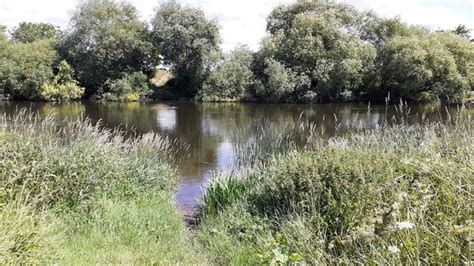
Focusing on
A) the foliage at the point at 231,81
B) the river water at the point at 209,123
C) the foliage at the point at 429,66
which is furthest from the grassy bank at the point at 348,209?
the foliage at the point at 231,81

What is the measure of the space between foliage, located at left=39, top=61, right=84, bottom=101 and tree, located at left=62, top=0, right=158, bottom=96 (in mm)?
1068

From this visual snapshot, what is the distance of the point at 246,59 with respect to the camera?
41844mm

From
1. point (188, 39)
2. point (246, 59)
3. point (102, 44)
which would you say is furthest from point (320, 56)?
point (102, 44)

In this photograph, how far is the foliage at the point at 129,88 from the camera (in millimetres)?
42594

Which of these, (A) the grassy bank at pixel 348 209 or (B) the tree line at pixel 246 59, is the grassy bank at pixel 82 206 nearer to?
(A) the grassy bank at pixel 348 209

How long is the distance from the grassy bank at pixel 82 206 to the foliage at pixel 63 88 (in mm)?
34927

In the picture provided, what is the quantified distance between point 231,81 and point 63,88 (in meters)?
14.7

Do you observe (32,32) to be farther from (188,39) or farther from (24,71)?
(188,39)

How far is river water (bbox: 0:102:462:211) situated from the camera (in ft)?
45.0

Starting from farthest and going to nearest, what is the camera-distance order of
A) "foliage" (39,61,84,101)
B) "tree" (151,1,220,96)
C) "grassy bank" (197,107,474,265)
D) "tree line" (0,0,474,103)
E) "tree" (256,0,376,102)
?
"tree" (151,1,220,96), "foliage" (39,61,84,101), "tree" (256,0,376,102), "tree line" (0,0,474,103), "grassy bank" (197,107,474,265)

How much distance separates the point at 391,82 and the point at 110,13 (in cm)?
2615

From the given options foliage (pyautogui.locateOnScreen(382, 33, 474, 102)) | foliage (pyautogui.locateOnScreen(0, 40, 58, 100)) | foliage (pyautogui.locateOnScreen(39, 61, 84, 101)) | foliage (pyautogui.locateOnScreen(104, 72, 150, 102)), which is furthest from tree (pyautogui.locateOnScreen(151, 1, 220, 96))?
foliage (pyautogui.locateOnScreen(382, 33, 474, 102))

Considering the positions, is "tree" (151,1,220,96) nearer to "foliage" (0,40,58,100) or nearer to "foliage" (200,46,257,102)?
"foliage" (200,46,257,102)

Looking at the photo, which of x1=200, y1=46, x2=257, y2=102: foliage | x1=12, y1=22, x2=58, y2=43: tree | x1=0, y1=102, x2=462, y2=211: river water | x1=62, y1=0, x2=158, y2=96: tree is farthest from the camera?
x1=12, y1=22, x2=58, y2=43: tree
